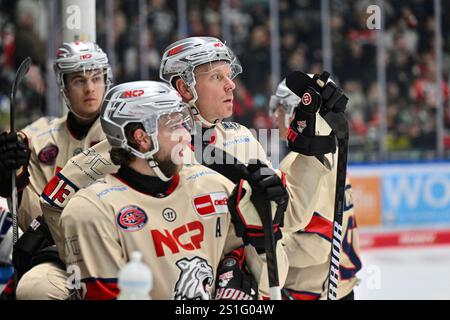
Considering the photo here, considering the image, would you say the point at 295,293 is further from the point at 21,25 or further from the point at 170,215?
the point at 21,25

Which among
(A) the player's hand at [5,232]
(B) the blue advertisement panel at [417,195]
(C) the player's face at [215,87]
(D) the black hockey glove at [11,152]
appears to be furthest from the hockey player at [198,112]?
(B) the blue advertisement panel at [417,195]

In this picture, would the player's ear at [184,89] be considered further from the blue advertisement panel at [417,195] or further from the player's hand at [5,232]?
the blue advertisement panel at [417,195]

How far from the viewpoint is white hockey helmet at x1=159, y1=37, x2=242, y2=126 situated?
2.60m

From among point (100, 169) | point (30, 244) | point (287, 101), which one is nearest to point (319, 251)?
point (287, 101)

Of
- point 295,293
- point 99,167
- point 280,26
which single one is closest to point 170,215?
point 99,167

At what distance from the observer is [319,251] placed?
9.86ft

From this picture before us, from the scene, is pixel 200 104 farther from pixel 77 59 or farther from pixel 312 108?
pixel 77 59

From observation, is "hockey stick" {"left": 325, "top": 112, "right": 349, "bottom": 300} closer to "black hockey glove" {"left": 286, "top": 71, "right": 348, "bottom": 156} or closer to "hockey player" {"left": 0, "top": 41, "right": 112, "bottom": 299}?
"black hockey glove" {"left": 286, "top": 71, "right": 348, "bottom": 156}

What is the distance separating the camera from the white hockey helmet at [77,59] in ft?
10.4

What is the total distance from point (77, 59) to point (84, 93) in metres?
0.12

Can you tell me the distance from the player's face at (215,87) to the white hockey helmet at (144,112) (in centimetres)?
40

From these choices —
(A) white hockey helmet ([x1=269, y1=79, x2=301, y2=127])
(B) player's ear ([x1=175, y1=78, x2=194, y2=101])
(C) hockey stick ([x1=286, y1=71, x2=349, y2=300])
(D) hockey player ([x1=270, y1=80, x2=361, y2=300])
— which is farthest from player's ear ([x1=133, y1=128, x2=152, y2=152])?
(A) white hockey helmet ([x1=269, y1=79, x2=301, y2=127])

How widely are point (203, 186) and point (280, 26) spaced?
4.95 metres

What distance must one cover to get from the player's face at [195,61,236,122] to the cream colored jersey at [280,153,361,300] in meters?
0.37
